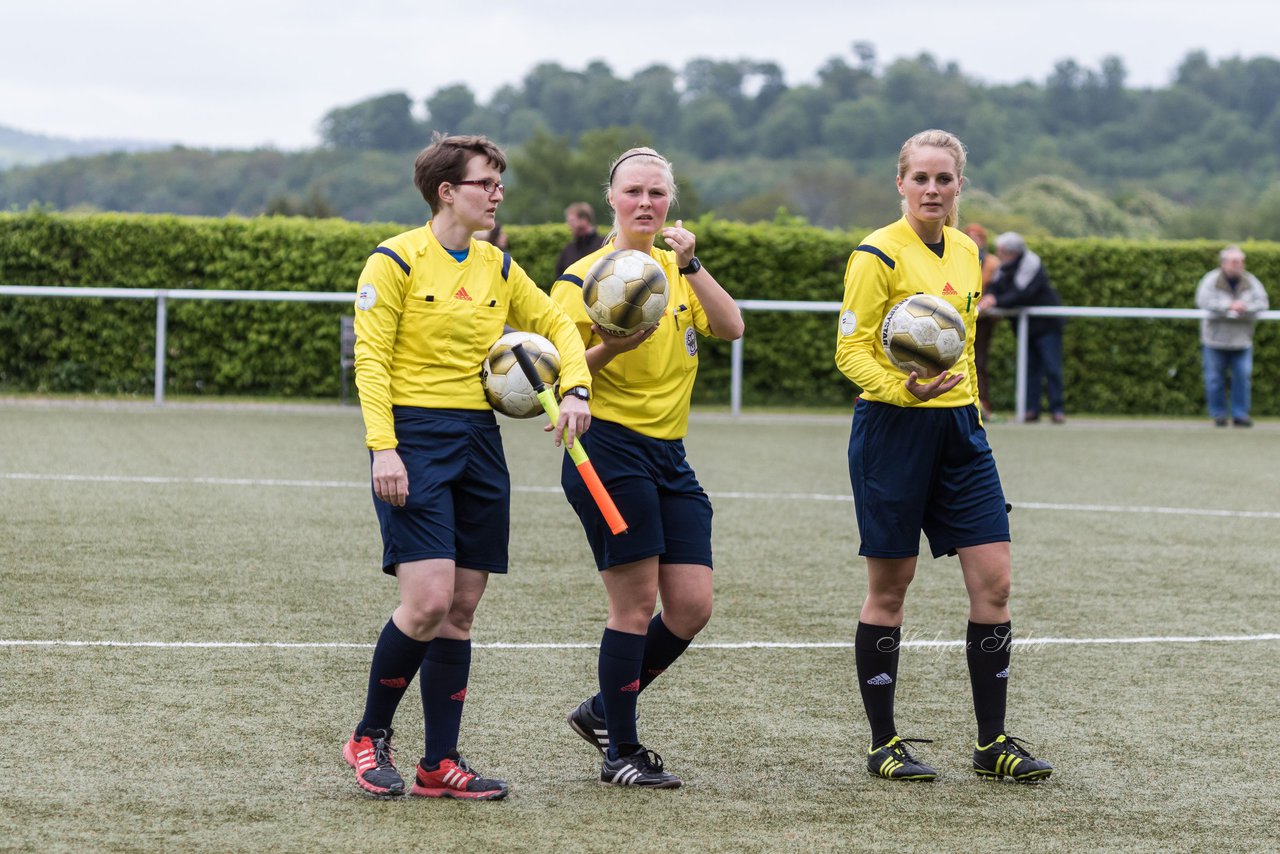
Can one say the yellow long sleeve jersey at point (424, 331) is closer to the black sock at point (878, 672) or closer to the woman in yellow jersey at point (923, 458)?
the woman in yellow jersey at point (923, 458)

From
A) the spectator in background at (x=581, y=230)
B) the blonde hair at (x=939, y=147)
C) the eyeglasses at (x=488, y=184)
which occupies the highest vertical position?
the spectator in background at (x=581, y=230)

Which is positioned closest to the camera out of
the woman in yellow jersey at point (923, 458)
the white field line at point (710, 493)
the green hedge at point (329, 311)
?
the woman in yellow jersey at point (923, 458)

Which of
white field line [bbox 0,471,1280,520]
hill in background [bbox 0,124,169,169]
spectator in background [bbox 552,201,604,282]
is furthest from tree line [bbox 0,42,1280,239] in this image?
white field line [bbox 0,471,1280,520]

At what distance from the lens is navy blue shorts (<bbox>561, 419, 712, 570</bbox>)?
4.82 metres

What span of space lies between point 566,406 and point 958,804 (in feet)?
5.01

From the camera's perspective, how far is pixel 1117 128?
117750 millimetres

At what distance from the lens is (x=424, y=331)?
182 inches

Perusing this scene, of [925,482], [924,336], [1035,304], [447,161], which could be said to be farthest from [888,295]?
[1035,304]

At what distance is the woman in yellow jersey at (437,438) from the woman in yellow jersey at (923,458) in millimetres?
920

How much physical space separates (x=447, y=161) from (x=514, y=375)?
629 millimetres

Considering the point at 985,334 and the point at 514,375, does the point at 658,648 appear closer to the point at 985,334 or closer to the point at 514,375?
the point at 514,375

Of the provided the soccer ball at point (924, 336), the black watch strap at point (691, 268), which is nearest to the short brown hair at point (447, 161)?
the black watch strap at point (691, 268)

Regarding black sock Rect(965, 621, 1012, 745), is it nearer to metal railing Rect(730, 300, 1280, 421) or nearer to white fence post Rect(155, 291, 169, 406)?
metal railing Rect(730, 300, 1280, 421)

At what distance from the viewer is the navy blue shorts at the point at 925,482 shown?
197 inches
